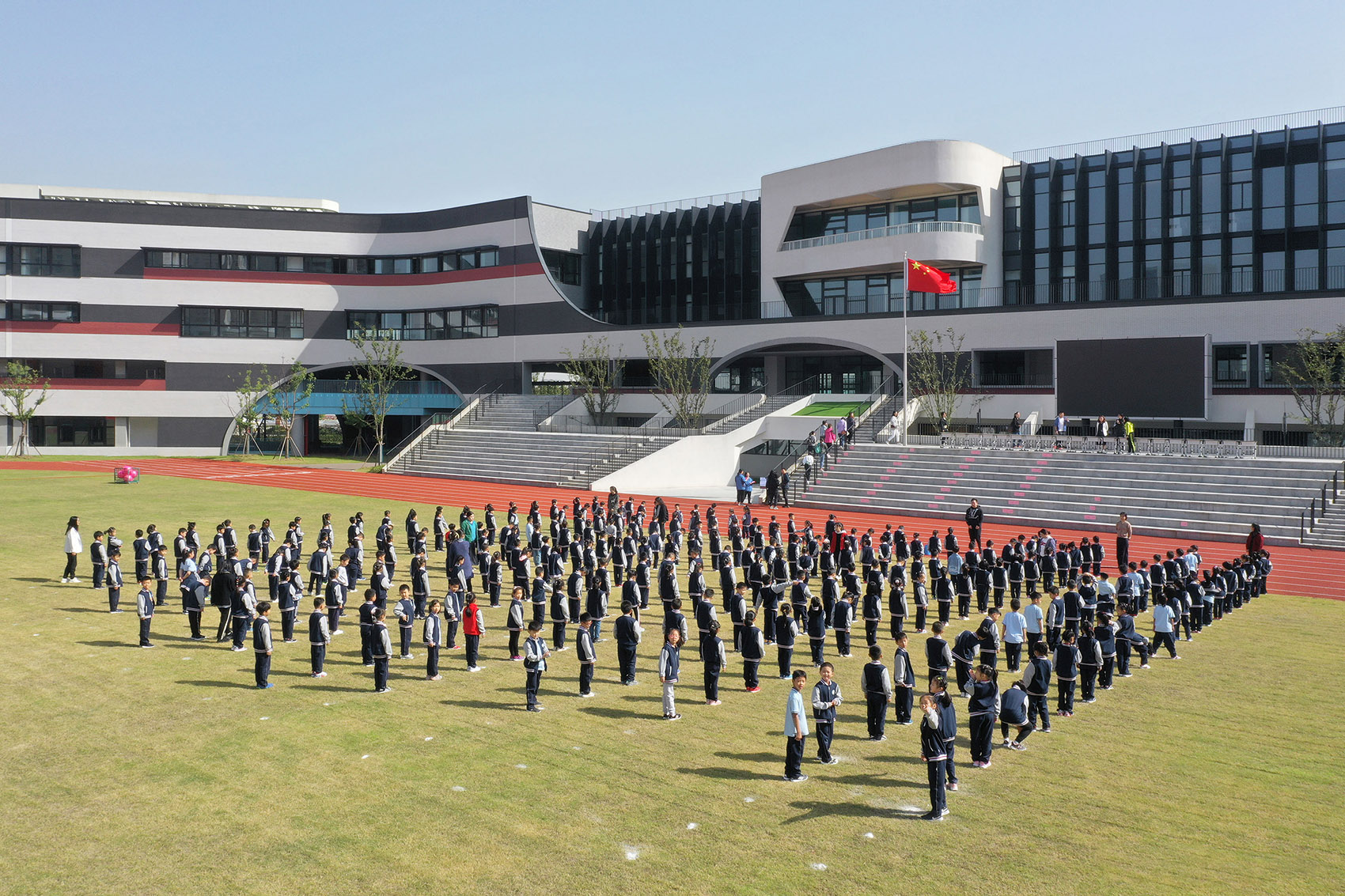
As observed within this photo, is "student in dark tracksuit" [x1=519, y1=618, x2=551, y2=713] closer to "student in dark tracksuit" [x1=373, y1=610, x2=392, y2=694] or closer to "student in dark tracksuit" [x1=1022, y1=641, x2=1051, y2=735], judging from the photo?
"student in dark tracksuit" [x1=373, y1=610, x2=392, y2=694]

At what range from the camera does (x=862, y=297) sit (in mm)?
52281

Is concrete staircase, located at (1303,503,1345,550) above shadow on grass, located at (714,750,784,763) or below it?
above

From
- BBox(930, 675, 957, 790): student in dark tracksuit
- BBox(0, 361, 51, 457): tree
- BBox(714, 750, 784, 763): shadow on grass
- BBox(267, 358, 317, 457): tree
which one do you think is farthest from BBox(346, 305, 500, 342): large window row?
BBox(930, 675, 957, 790): student in dark tracksuit

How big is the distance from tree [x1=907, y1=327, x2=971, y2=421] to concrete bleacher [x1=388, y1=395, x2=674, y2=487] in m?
12.5

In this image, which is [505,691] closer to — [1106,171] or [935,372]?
[935,372]

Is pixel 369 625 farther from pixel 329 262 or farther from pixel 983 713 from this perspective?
pixel 329 262

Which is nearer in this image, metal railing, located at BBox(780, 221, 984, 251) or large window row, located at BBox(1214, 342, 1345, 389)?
large window row, located at BBox(1214, 342, 1345, 389)

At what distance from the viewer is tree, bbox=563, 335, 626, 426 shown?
5631 cm

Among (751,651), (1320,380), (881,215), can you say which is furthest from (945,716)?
(881,215)

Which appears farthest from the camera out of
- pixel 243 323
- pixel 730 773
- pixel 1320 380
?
pixel 243 323

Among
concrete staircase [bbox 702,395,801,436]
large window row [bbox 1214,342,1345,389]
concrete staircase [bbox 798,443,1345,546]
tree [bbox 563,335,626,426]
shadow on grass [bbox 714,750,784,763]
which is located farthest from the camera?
tree [bbox 563,335,626,426]

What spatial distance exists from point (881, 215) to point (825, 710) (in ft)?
145

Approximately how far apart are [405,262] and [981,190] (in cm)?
3657

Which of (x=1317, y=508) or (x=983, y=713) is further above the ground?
(x=1317, y=508)
